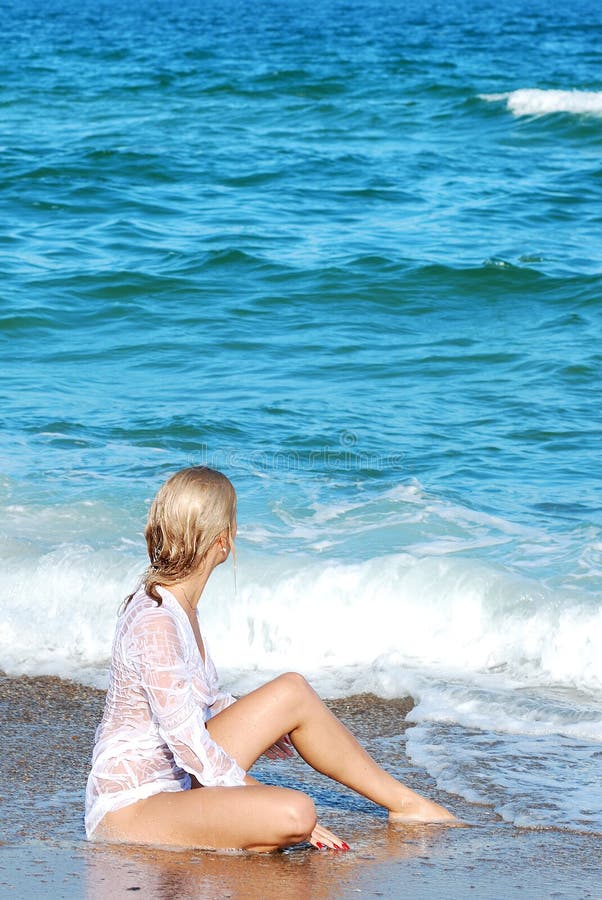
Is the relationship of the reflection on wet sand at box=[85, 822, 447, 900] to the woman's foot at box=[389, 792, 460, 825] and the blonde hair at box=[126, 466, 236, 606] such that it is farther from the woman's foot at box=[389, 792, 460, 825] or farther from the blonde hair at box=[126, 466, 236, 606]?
the blonde hair at box=[126, 466, 236, 606]

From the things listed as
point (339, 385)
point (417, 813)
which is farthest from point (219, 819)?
point (339, 385)

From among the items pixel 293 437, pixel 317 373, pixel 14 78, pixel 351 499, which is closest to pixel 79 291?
pixel 317 373

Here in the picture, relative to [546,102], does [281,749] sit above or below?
below

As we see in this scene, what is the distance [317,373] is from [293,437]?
1.58m

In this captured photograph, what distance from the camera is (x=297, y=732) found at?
351cm

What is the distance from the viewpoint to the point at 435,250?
1275 centimetres

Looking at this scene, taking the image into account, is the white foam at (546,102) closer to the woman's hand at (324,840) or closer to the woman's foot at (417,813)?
the woman's foot at (417,813)

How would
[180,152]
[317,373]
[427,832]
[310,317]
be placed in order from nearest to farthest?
[427,832], [317,373], [310,317], [180,152]

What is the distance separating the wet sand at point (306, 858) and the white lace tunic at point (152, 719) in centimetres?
18

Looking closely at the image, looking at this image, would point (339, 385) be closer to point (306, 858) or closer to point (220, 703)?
Answer: point (220, 703)

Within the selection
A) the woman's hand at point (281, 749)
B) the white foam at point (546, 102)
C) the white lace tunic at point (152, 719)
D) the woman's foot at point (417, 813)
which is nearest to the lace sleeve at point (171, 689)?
the white lace tunic at point (152, 719)

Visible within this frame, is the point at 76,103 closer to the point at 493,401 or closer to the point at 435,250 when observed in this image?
the point at 435,250

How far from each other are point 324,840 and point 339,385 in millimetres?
6215

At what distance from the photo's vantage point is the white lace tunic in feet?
10.4
